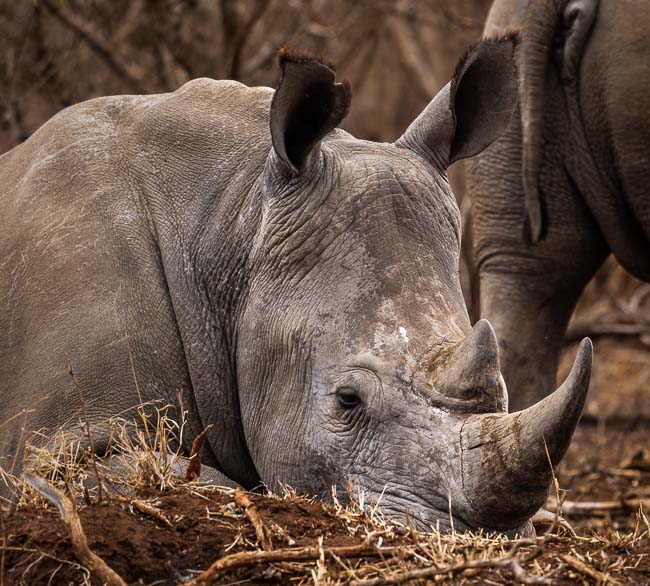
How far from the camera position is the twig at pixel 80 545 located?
9.37 ft

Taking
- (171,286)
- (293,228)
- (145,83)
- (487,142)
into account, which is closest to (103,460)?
(171,286)

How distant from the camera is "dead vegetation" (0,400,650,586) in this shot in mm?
2926

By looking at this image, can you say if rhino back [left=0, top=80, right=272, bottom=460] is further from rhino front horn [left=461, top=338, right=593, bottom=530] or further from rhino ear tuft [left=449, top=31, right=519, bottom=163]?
rhino front horn [left=461, top=338, right=593, bottom=530]

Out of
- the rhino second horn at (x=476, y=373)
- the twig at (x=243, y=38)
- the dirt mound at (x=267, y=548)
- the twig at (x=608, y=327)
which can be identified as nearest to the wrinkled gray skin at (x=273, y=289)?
the rhino second horn at (x=476, y=373)

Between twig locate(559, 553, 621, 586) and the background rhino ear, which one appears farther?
the background rhino ear

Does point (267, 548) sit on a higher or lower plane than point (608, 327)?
higher

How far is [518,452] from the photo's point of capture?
3287 millimetres

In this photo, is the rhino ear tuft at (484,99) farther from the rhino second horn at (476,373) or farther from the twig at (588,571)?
the twig at (588,571)

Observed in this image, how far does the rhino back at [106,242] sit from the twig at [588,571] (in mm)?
1413

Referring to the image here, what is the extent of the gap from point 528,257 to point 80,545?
3.76 m

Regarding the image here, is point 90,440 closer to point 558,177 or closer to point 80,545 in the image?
point 80,545

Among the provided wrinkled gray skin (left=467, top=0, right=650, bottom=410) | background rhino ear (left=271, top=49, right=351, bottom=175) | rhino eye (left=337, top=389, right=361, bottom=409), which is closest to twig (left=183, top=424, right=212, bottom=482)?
rhino eye (left=337, top=389, right=361, bottom=409)

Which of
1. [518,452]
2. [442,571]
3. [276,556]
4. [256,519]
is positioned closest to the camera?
[442,571]

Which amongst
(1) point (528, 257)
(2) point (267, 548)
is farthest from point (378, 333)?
(1) point (528, 257)
